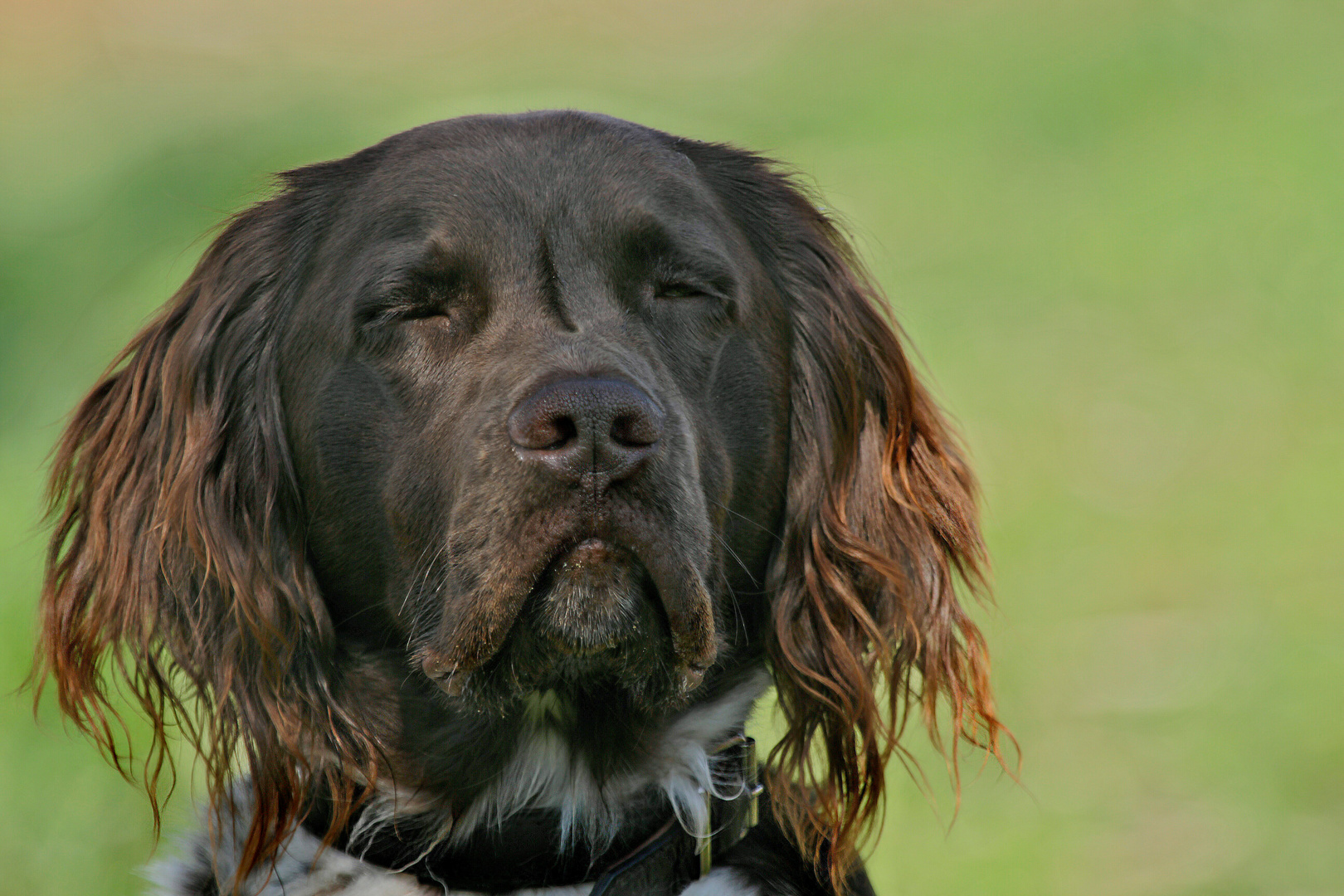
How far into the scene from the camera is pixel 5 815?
14.1 feet

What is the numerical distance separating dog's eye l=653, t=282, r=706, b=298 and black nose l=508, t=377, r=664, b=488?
46 centimetres

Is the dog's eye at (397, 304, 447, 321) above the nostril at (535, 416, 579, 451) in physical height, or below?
above

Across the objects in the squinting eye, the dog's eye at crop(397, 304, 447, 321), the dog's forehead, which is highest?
the dog's forehead

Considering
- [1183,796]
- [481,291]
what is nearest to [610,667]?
[481,291]

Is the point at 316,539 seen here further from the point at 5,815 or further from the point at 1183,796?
the point at 1183,796

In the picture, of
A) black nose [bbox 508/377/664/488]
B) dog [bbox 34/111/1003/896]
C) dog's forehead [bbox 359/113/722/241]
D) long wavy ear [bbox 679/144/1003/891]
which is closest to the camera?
black nose [bbox 508/377/664/488]

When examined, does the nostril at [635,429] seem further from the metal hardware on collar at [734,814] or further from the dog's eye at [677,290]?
the metal hardware on collar at [734,814]

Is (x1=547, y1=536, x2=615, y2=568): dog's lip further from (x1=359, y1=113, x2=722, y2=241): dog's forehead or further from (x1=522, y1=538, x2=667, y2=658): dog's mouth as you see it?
(x1=359, y1=113, x2=722, y2=241): dog's forehead

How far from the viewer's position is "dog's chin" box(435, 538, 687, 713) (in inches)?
97.6

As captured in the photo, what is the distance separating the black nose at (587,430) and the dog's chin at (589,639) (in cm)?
14

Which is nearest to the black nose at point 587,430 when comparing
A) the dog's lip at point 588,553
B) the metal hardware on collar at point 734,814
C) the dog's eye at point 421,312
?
the dog's lip at point 588,553

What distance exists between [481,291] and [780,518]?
2.52 ft

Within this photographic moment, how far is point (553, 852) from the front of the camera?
2.77 metres

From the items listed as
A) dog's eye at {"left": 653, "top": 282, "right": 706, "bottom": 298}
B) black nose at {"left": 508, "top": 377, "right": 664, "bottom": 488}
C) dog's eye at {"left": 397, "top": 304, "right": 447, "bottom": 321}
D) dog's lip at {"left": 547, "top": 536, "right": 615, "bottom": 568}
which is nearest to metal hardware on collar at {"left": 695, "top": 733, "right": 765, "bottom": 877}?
dog's lip at {"left": 547, "top": 536, "right": 615, "bottom": 568}
